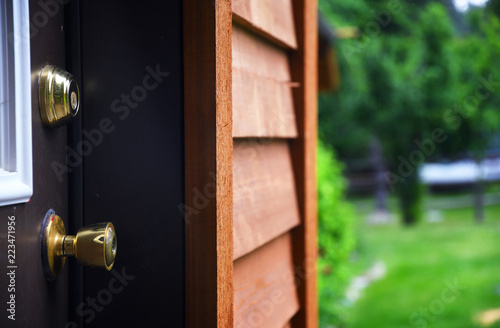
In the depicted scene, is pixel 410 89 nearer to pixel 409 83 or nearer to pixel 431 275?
pixel 409 83

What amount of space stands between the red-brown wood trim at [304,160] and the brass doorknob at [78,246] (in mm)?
740

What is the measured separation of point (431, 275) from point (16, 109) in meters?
8.71

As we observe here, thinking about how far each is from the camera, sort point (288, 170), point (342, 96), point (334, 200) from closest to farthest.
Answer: point (288, 170), point (334, 200), point (342, 96)

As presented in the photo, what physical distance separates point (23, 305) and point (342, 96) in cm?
1118

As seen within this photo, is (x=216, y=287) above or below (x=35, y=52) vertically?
below

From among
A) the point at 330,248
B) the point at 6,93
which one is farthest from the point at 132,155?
the point at 330,248

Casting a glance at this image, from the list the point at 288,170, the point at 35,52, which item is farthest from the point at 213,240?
the point at 288,170

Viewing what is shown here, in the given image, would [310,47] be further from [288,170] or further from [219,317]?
[219,317]

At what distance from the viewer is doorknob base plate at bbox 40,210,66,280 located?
0.88m

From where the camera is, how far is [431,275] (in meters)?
8.79

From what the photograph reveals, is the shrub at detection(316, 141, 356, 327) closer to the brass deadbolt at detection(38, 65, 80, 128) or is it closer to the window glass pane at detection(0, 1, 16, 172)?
the brass deadbolt at detection(38, 65, 80, 128)

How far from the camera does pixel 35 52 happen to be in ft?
2.82

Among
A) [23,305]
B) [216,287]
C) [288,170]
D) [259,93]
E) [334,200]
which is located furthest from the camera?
[334,200]

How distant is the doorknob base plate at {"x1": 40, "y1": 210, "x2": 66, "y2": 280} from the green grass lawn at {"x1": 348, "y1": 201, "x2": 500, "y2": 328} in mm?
5849
